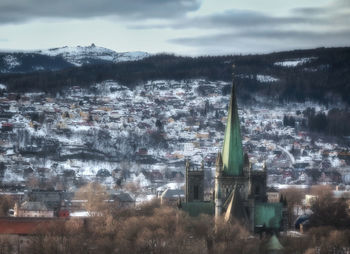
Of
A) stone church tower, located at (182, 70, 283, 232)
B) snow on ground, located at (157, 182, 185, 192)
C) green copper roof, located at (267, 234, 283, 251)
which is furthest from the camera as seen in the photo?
snow on ground, located at (157, 182, 185, 192)

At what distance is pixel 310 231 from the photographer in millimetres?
106562

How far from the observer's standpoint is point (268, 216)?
10475cm

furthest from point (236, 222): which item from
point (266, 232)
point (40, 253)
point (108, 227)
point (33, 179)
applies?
point (33, 179)

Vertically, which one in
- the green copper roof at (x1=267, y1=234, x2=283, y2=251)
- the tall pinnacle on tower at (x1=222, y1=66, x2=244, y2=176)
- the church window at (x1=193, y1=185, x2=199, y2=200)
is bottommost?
the green copper roof at (x1=267, y1=234, x2=283, y2=251)

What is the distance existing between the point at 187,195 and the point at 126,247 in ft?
83.0

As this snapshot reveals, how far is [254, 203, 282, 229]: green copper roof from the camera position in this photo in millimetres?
104562

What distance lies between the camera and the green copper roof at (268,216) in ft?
343

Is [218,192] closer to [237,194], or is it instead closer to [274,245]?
[237,194]

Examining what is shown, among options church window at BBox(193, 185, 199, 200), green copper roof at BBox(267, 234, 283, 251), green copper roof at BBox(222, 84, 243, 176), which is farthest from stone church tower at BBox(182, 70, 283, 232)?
green copper roof at BBox(267, 234, 283, 251)

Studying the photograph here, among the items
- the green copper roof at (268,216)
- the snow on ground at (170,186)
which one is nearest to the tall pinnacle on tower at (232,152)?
the green copper roof at (268,216)

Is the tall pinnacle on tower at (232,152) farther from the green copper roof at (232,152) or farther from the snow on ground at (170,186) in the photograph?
the snow on ground at (170,186)

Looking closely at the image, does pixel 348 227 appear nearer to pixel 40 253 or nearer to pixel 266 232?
pixel 266 232

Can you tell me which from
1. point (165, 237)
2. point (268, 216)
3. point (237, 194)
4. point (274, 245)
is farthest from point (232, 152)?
point (165, 237)

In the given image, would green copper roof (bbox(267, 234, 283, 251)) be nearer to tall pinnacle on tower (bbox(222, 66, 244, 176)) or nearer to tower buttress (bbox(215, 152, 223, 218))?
tower buttress (bbox(215, 152, 223, 218))
